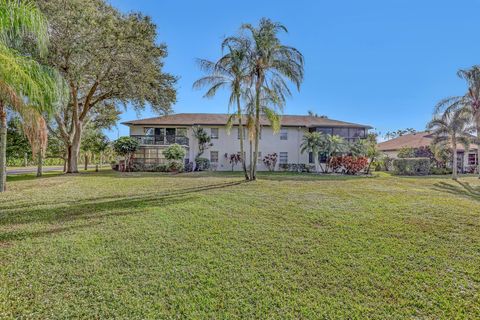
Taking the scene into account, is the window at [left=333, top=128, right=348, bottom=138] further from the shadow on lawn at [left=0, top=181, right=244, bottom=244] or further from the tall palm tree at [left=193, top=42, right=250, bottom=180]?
the shadow on lawn at [left=0, top=181, right=244, bottom=244]

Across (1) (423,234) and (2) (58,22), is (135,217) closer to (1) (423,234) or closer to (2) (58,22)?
(1) (423,234)

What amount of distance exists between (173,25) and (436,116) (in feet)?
69.6

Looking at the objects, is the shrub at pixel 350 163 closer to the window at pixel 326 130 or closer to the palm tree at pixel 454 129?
the window at pixel 326 130

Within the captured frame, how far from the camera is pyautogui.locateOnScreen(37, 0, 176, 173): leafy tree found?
14625 millimetres

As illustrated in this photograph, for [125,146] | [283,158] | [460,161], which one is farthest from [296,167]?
[460,161]

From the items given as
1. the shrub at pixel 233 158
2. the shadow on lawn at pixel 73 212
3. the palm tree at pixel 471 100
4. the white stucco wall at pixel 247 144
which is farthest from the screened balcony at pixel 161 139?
the palm tree at pixel 471 100

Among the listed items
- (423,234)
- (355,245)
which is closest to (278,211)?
(355,245)

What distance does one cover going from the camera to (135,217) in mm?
7793

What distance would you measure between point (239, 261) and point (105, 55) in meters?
16.3

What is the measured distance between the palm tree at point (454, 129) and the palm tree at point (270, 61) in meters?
13.9

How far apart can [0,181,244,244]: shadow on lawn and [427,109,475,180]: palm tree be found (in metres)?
20.6

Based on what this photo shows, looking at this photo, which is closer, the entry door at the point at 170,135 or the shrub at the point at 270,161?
the entry door at the point at 170,135

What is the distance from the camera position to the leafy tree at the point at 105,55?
14625 mm

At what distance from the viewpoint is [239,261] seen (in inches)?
199
